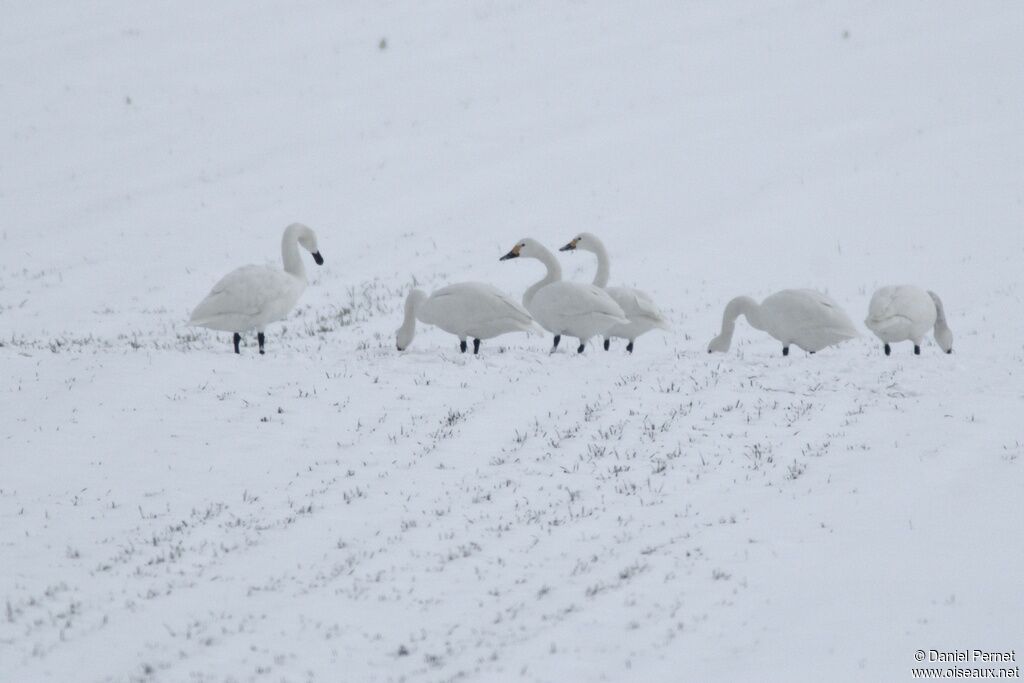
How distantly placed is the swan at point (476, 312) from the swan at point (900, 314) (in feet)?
11.7

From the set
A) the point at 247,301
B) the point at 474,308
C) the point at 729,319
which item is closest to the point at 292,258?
the point at 247,301

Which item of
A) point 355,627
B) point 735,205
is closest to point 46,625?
point 355,627

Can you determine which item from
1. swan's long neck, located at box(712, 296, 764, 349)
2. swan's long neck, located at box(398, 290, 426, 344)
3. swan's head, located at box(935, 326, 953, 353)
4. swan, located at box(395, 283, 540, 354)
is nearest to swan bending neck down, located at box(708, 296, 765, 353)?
swan's long neck, located at box(712, 296, 764, 349)

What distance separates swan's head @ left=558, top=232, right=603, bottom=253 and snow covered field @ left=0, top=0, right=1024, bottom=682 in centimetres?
149

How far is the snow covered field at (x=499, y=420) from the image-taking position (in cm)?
698

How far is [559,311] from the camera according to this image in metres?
13.6

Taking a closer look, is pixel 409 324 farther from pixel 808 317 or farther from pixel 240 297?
pixel 808 317

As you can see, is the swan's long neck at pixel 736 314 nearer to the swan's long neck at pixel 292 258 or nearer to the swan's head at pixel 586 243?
the swan's head at pixel 586 243

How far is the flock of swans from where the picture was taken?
13.2 meters

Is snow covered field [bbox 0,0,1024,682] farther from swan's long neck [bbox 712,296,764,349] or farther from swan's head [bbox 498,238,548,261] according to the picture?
swan's head [bbox 498,238,548,261]

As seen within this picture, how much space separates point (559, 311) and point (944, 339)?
14.4ft

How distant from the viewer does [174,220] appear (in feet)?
81.9

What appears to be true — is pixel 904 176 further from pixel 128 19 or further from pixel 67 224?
pixel 128 19

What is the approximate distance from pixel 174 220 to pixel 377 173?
5.18 metres
